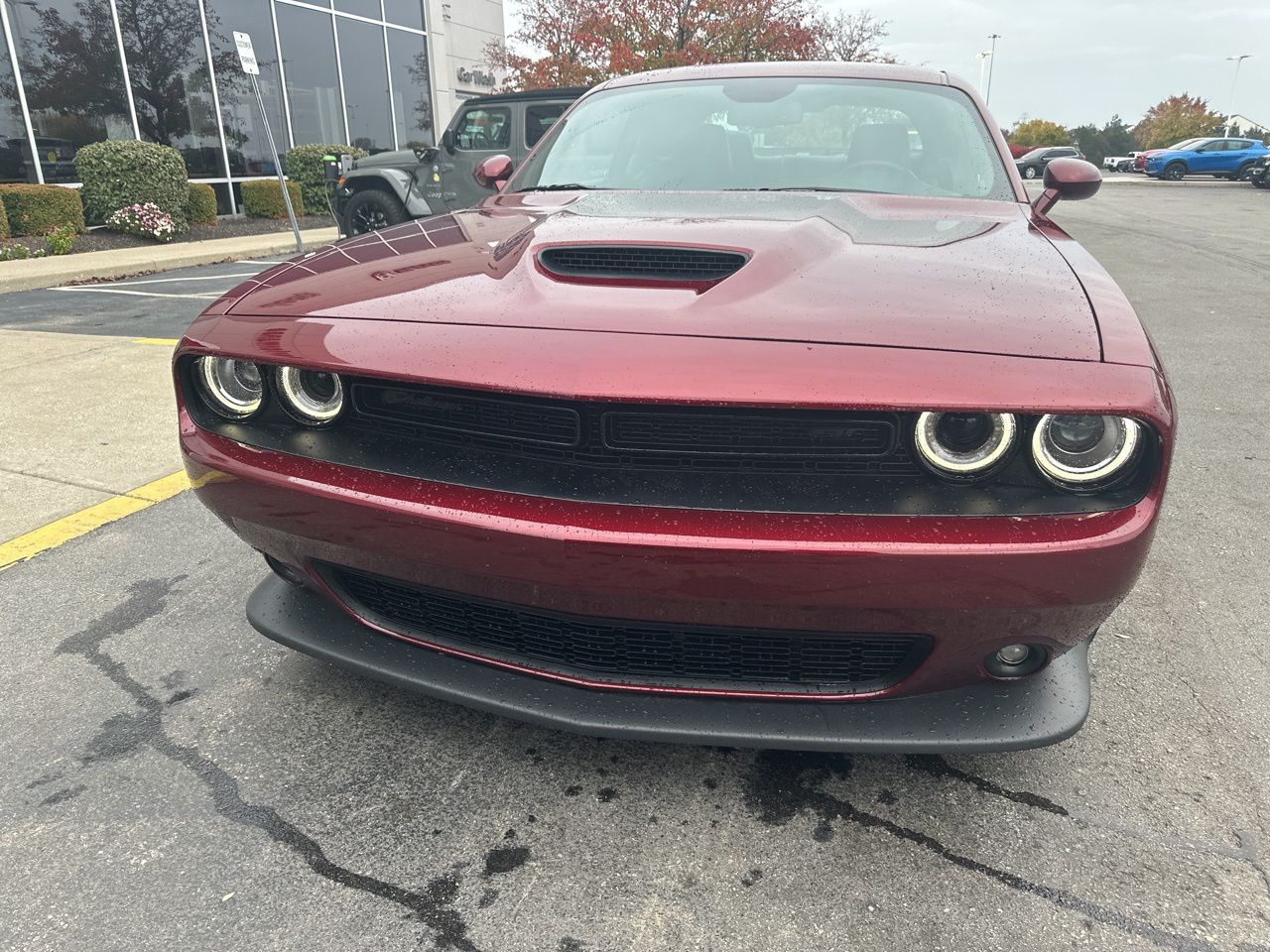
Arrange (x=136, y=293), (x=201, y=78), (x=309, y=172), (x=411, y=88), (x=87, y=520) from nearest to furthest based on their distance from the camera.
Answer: (x=87, y=520), (x=136, y=293), (x=201, y=78), (x=309, y=172), (x=411, y=88)

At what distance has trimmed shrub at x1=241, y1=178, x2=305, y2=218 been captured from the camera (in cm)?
1483

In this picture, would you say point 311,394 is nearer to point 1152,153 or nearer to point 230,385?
point 230,385

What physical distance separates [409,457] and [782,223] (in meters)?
0.99

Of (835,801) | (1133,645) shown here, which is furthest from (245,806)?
(1133,645)

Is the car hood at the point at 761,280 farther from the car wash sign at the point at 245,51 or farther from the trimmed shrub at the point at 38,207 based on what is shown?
the trimmed shrub at the point at 38,207

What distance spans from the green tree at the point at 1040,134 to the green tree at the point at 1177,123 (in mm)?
4347

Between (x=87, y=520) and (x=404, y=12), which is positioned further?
(x=404, y=12)

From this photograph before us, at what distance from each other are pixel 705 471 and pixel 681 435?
0.27 feet

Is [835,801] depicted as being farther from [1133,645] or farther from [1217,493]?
[1217,493]

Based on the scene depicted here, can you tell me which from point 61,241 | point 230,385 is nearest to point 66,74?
point 61,241

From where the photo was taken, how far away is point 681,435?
4.84ft

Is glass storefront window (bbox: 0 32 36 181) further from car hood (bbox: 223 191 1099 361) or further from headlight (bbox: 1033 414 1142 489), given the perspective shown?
headlight (bbox: 1033 414 1142 489)

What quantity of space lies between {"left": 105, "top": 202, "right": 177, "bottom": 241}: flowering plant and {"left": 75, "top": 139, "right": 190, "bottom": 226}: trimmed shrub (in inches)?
6.1

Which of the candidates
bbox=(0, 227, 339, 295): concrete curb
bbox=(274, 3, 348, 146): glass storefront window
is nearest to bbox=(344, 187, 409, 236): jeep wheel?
bbox=(0, 227, 339, 295): concrete curb
